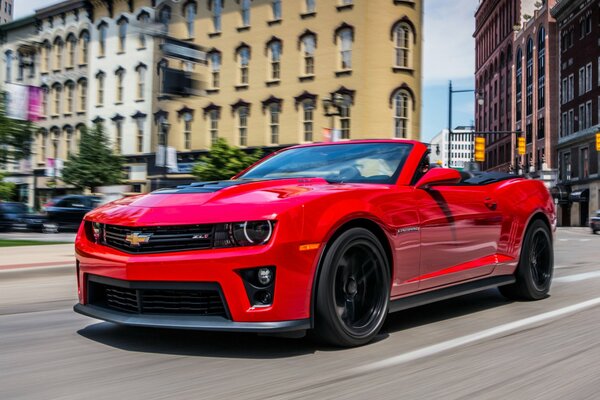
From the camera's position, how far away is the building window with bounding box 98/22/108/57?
4462 centimetres

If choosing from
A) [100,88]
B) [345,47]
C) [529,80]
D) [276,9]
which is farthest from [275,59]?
[529,80]

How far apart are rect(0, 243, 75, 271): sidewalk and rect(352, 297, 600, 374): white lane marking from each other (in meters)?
5.92

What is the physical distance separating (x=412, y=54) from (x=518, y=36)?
46.3 meters

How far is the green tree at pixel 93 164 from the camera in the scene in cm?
3931

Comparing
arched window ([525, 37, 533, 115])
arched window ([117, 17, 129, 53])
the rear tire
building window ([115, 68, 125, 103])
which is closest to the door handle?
the rear tire

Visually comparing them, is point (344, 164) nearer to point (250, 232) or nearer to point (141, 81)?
point (250, 232)

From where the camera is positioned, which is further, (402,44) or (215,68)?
(215,68)

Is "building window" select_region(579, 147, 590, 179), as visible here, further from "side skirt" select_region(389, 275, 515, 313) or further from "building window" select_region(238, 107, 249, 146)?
"side skirt" select_region(389, 275, 515, 313)

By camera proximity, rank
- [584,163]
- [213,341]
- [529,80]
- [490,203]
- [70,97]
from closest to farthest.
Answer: [213,341] < [490,203] < [70,97] < [584,163] < [529,80]

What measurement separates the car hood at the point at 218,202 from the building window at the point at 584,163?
53.9m

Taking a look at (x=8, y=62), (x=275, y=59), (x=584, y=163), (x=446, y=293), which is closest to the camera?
(x=446, y=293)

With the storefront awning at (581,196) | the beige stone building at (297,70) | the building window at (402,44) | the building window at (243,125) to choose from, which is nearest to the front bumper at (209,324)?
the beige stone building at (297,70)

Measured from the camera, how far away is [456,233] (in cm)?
491

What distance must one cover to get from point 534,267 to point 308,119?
1142 inches
